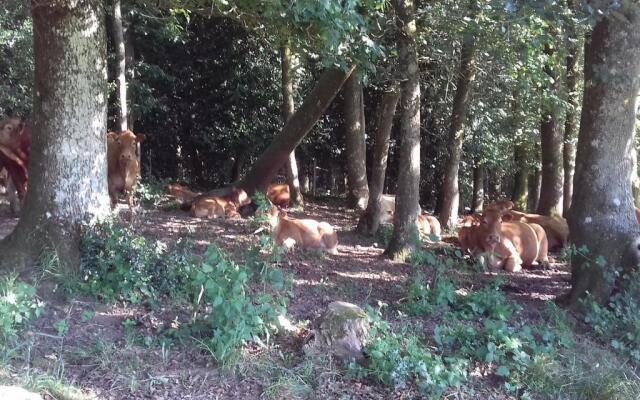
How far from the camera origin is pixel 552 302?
7656 mm

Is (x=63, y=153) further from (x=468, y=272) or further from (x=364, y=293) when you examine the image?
(x=468, y=272)

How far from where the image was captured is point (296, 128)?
42.7 ft

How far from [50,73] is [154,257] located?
222cm

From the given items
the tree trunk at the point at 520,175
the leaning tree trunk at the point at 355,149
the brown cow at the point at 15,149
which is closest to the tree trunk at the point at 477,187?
the tree trunk at the point at 520,175

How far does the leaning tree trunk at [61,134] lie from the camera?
6430 mm

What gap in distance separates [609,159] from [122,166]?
750 centimetres

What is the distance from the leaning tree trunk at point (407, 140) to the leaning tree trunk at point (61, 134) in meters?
4.55

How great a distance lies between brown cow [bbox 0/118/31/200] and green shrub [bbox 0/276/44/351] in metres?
4.73

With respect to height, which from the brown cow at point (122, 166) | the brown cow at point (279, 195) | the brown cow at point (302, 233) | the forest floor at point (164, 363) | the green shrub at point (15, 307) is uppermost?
the brown cow at point (122, 166)

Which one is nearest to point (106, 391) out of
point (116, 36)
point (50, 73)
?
point (50, 73)

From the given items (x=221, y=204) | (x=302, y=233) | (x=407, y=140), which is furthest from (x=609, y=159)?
(x=221, y=204)

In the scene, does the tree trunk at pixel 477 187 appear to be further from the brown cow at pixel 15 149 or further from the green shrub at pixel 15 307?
the green shrub at pixel 15 307

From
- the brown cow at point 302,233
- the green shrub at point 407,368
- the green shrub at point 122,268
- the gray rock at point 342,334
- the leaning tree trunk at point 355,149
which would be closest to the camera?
the green shrub at point 407,368

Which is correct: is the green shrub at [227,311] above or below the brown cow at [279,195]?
below
